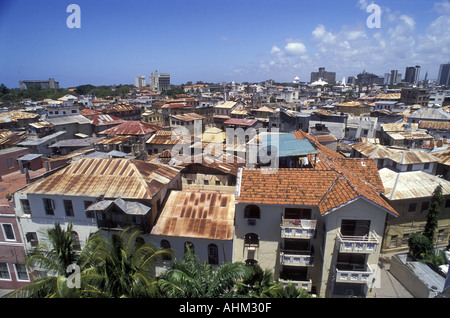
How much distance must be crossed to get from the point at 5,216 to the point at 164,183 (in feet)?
31.8

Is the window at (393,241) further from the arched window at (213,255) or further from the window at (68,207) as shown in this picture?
the window at (68,207)

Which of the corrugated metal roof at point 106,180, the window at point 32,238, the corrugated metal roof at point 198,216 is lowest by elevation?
the window at point 32,238

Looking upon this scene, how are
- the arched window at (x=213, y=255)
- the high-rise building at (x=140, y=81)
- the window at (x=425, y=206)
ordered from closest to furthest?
the arched window at (x=213, y=255)
the window at (x=425, y=206)
the high-rise building at (x=140, y=81)

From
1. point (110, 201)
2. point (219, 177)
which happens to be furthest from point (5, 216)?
point (219, 177)

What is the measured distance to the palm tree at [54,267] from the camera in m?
7.29

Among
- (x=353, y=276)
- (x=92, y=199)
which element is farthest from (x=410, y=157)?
(x=92, y=199)

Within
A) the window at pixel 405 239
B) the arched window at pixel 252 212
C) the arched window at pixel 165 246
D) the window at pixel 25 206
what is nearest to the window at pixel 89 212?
the window at pixel 25 206

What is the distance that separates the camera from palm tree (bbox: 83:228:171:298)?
25.7ft

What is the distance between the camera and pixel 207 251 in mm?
13531

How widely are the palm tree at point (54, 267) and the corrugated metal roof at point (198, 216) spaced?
4.70 m

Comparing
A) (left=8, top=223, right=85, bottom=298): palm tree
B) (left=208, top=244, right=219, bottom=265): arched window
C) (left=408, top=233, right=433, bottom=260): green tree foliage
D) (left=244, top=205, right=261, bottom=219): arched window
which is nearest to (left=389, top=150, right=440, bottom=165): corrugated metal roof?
(left=408, top=233, right=433, bottom=260): green tree foliage

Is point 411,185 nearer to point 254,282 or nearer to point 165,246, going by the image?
point 254,282

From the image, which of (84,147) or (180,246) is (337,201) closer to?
(180,246)

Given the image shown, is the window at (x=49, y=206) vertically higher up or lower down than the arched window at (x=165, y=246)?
higher up
